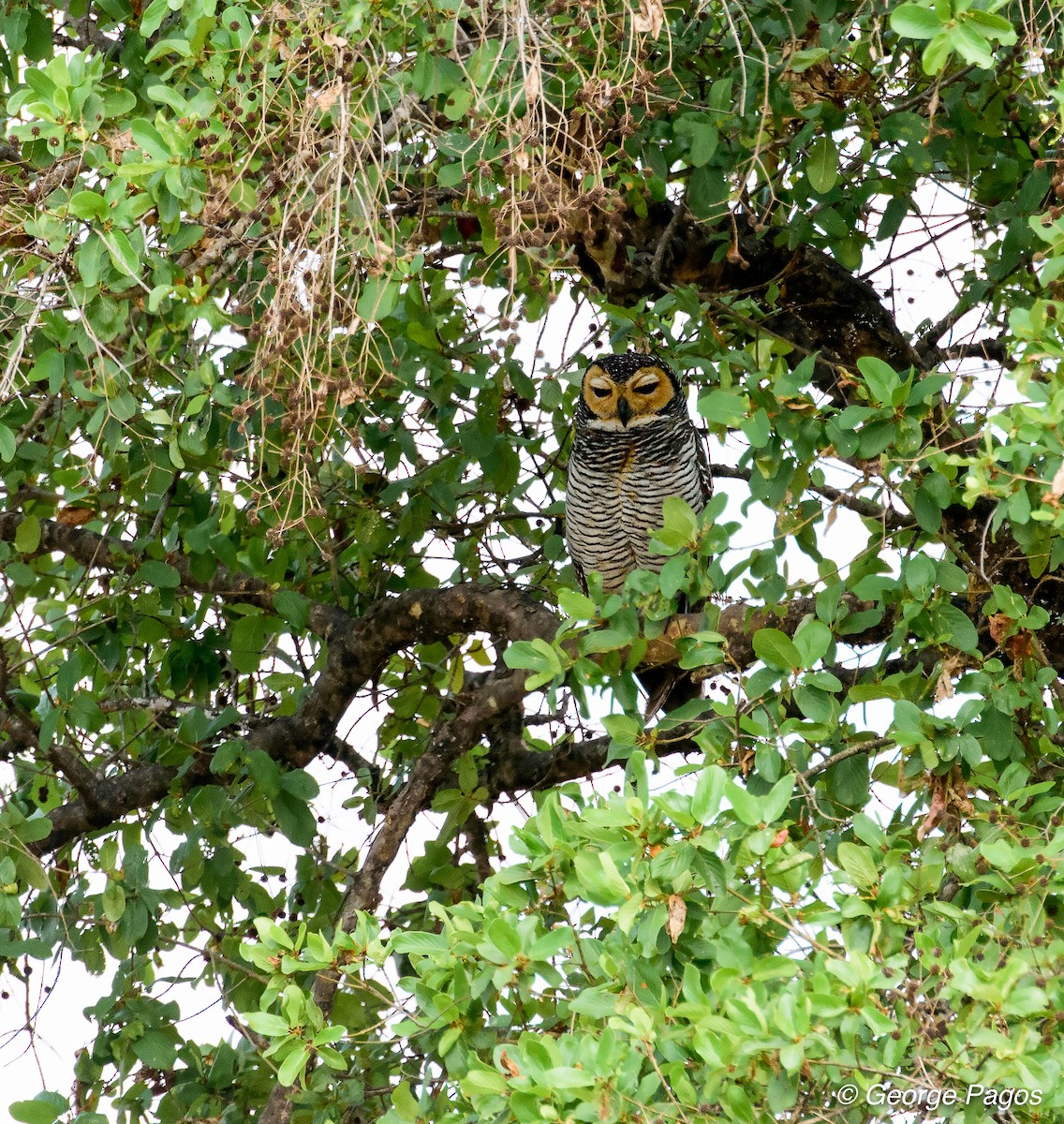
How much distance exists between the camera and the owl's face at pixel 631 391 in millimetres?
4098

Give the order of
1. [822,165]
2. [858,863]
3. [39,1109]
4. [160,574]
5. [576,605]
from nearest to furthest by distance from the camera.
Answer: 1. [858,863]
2. [576,605]
3. [39,1109]
4. [822,165]
5. [160,574]

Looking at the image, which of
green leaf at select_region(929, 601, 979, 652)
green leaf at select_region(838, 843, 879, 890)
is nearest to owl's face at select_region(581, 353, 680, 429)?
green leaf at select_region(929, 601, 979, 652)

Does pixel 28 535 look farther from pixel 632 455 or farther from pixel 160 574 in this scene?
pixel 632 455

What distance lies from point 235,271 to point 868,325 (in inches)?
63.1

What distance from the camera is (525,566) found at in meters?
3.92

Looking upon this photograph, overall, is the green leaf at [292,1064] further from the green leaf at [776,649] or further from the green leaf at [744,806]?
the green leaf at [776,649]

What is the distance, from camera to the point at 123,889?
3066 millimetres

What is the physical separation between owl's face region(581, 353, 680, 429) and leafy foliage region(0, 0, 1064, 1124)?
0.40 ft

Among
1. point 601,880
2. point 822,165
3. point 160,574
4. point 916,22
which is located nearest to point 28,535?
point 160,574

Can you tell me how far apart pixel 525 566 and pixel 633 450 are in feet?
1.61

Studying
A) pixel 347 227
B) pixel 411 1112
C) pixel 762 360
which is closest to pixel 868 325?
pixel 762 360

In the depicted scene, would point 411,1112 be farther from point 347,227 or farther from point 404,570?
point 404,570

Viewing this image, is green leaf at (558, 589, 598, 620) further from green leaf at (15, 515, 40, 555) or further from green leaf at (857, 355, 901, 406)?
green leaf at (15, 515, 40, 555)

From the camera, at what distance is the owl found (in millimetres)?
4059
